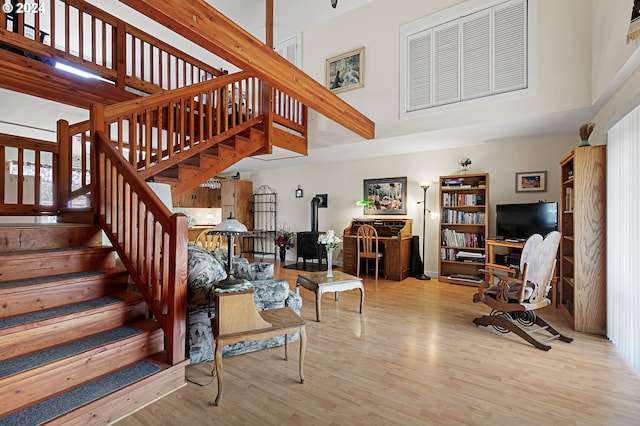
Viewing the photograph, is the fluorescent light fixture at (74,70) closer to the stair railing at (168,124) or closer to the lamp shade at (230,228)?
the stair railing at (168,124)

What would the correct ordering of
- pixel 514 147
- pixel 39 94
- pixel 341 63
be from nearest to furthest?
pixel 39 94 → pixel 514 147 → pixel 341 63

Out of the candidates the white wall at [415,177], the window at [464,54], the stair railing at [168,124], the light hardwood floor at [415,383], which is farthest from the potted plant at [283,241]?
the light hardwood floor at [415,383]

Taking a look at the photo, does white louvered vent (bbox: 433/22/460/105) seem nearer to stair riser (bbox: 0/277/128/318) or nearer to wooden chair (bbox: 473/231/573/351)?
wooden chair (bbox: 473/231/573/351)

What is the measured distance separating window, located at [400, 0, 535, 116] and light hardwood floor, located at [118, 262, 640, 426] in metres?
3.28

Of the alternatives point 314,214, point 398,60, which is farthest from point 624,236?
point 314,214

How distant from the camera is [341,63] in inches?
222

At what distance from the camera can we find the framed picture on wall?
245 inches

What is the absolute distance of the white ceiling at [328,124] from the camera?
4.07 meters

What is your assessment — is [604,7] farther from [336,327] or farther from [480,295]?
[336,327]

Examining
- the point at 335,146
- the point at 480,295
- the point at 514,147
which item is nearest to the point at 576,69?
the point at 514,147

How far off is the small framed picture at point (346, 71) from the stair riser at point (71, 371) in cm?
491

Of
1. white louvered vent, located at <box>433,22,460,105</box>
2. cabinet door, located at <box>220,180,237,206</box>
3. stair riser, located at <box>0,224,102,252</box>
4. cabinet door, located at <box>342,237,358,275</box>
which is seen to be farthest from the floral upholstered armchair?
cabinet door, located at <box>220,180,237,206</box>

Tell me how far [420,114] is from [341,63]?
1.90m

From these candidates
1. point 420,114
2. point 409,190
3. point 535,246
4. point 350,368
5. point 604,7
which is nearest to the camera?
point 350,368
